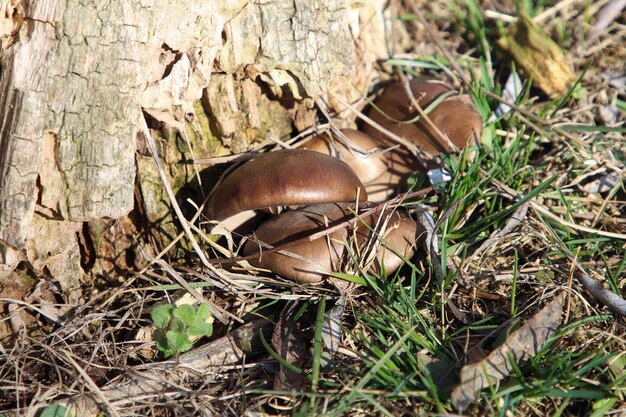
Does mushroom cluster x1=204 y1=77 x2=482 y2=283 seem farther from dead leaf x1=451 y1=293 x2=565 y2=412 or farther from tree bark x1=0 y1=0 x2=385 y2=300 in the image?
dead leaf x1=451 y1=293 x2=565 y2=412

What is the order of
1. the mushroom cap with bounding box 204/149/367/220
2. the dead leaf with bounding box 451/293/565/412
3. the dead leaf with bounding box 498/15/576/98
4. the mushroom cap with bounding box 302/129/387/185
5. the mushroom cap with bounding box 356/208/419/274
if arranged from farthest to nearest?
1. the dead leaf with bounding box 498/15/576/98
2. the mushroom cap with bounding box 302/129/387/185
3. the mushroom cap with bounding box 356/208/419/274
4. the mushroom cap with bounding box 204/149/367/220
5. the dead leaf with bounding box 451/293/565/412

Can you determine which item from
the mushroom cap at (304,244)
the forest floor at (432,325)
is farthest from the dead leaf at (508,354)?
the mushroom cap at (304,244)

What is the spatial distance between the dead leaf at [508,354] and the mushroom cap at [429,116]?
36.9 inches

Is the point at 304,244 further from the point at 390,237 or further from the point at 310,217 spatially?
the point at 390,237

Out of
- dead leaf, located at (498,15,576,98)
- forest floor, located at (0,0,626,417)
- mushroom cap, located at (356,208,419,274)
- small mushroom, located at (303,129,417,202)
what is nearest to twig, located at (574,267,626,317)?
forest floor, located at (0,0,626,417)

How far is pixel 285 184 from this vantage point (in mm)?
2209

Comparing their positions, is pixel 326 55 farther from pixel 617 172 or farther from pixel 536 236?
pixel 617 172

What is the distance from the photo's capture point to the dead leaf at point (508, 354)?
1.83 m

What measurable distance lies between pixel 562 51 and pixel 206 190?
7.27 ft

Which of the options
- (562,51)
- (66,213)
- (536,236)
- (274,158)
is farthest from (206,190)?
(562,51)

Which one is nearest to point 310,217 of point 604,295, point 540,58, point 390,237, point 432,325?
point 390,237

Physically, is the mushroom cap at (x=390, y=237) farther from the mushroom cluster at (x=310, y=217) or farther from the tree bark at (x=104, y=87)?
the tree bark at (x=104, y=87)

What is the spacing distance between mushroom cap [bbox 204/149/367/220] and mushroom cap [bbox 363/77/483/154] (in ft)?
2.01

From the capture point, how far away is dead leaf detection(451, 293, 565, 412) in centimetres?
183
